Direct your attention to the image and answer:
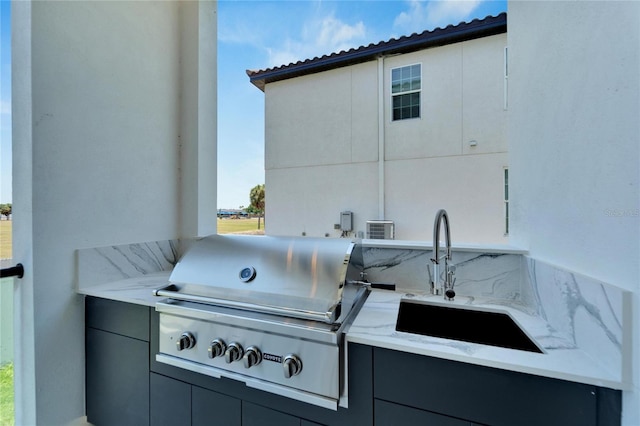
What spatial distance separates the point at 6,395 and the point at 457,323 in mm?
2350

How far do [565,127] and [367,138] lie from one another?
160 inches

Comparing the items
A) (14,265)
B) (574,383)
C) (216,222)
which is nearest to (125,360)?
(14,265)

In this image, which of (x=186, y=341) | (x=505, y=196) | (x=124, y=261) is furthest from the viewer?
(x=505, y=196)

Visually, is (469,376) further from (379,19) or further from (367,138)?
(367,138)

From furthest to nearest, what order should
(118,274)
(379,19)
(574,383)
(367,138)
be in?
(367,138) < (379,19) < (118,274) < (574,383)

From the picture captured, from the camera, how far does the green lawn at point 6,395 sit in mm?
1339

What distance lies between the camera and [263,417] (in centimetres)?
109

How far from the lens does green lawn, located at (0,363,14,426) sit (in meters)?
1.34

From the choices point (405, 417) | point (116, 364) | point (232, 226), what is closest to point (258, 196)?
point (232, 226)

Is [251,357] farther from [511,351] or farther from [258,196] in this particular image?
[258,196]

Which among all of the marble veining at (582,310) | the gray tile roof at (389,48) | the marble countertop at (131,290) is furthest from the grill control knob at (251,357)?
the gray tile roof at (389,48)

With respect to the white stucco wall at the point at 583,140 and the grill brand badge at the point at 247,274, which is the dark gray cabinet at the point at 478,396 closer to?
the white stucco wall at the point at 583,140

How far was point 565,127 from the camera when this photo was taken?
97 centimetres

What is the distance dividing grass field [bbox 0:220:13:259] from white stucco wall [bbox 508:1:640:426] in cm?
252
